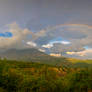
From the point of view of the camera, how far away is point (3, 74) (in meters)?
22.1

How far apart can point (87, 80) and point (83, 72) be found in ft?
4.86

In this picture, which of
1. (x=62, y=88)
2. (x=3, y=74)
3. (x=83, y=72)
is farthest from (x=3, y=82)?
(x=83, y=72)

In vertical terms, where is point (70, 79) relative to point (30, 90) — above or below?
above

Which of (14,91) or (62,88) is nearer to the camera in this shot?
(62,88)

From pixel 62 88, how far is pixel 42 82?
283cm

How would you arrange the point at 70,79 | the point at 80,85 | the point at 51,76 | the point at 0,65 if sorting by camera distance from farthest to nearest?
the point at 0,65, the point at 51,76, the point at 70,79, the point at 80,85

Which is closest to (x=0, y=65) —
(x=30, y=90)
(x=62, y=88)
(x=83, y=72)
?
(x=30, y=90)

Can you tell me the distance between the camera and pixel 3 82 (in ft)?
70.3

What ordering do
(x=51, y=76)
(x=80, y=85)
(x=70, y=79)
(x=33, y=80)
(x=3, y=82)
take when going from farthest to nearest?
1. (x=51, y=76)
2. (x=3, y=82)
3. (x=33, y=80)
4. (x=70, y=79)
5. (x=80, y=85)

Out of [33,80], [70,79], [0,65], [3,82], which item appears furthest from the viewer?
[0,65]

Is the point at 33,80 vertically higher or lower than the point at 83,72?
lower

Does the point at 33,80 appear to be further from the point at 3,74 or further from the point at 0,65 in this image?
the point at 0,65

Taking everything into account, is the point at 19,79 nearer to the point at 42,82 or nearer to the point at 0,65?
the point at 42,82

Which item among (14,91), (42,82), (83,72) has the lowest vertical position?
(14,91)
